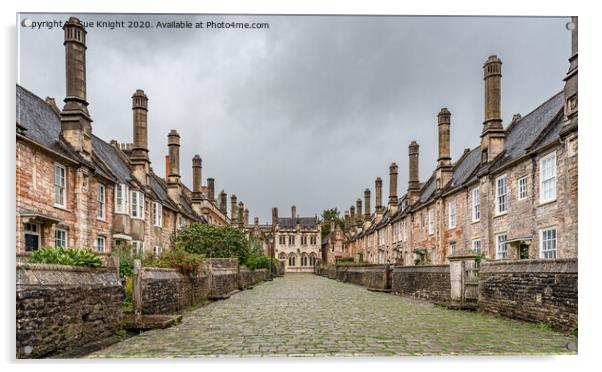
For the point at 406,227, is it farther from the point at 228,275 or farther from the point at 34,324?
the point at 34,324

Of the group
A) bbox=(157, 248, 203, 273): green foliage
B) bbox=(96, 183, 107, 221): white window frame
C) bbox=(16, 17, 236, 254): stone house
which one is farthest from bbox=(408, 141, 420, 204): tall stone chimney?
bbox=(157, 248, 203, 273): green foliage

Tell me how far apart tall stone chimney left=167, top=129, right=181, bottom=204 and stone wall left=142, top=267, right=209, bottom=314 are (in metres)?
16.1

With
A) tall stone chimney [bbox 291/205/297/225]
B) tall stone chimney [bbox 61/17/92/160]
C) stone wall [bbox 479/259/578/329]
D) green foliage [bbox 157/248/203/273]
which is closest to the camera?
stone wall [bbox 479/259/578/329]

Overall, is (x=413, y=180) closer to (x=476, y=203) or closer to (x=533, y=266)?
(x=476, y=203)

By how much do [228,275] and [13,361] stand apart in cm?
1637

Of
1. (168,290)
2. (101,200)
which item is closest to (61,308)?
(168,290)

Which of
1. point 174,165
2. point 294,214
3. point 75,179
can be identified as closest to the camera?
point 75,179

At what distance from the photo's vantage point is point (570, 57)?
9.64 meters

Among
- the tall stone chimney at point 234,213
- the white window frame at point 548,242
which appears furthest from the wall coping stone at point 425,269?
the tall stone chimney at point 234,213

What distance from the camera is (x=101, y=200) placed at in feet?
65.7

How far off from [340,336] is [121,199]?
1570 cm

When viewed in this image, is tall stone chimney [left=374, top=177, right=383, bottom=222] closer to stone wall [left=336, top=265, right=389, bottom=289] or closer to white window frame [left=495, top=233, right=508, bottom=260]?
stone wall [left=336, top=265, right=389, bottom=289]

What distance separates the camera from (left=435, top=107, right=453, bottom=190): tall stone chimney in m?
26.8

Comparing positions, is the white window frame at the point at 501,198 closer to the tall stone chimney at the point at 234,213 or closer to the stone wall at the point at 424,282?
the stone wall at the point at 424,282
